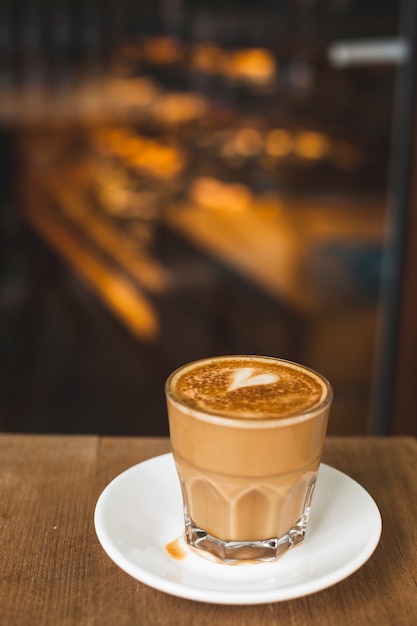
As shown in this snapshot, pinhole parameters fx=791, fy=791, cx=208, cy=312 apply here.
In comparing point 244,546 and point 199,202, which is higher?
point 244,546

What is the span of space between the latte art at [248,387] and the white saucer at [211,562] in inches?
4.7

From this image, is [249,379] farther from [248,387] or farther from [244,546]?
[244,546]

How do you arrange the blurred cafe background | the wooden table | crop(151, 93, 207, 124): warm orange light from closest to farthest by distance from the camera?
1. the wooden table
2. the blurred cafe background
3. crop(151, 93, 207, 124): warm orange light

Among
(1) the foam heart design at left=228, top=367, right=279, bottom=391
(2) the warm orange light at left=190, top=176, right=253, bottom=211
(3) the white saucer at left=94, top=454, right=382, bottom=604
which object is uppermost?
(1) the foam heart design at left=228, top=367, right=279, bottom=391

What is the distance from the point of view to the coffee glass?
65 centimetres

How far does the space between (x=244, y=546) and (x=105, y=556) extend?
0.40ft

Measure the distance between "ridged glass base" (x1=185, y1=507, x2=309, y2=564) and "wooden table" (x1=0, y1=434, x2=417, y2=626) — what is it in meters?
0.06

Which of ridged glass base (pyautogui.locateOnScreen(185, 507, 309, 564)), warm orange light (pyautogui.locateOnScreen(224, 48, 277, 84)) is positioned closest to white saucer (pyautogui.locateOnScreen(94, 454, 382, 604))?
ridged glass base (pyautogui.locateOnScreen(185, 507, 309, 564))

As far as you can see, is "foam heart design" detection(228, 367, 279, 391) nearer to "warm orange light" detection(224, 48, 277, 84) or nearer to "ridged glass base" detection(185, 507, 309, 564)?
"ridged glass base" detection(185, 507, 309, 564)

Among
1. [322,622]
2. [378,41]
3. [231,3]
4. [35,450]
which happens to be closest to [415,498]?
[322,622]

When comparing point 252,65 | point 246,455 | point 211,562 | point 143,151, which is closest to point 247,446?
point 246,455

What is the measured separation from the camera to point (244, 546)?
70 centimetres

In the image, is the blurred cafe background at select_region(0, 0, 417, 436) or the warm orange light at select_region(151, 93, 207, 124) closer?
the blurred cafe background at select_region(0, 0, 417, 436)

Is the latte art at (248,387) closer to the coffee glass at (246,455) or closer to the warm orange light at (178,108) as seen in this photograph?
the coffee glass at (246,455)
